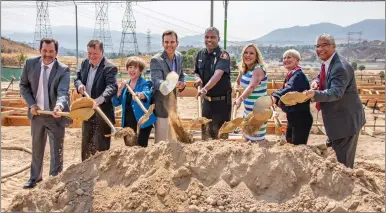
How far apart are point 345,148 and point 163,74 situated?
1969 millimetres

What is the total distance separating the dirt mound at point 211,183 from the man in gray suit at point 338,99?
45 cm

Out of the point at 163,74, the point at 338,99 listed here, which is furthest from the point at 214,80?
the point at 338,99

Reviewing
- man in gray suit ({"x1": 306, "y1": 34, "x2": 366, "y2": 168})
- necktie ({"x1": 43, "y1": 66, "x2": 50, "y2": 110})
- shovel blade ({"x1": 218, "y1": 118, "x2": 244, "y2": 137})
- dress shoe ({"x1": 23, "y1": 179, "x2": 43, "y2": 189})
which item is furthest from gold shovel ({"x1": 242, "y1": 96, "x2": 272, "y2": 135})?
dress shoe ({"x1": 23, "y1": 179, "x2": 43, "y2": 189})

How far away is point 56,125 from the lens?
4.36 metres

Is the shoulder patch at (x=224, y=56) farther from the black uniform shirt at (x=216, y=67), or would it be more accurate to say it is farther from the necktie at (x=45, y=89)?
the necktie at (x=45, y=89)

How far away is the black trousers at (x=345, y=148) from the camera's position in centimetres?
404

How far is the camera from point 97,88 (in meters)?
4.49

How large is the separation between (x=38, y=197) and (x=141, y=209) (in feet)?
3.12

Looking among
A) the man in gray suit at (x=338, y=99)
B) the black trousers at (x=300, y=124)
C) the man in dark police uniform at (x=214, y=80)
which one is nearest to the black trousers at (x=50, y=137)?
the man in dark police uniform at (x=214, y=80)

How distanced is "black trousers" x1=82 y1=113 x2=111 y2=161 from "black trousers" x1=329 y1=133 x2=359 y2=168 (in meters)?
2.38

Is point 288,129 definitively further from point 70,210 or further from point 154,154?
point 70,210

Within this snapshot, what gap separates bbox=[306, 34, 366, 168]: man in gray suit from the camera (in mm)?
3799

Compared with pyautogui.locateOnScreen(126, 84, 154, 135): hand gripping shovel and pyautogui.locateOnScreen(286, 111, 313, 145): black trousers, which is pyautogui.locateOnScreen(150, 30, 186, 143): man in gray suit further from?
pyautogui.locateOnScreen(286, 111, 313, 145): black trousers

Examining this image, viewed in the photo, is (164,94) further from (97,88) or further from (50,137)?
(50,137)
